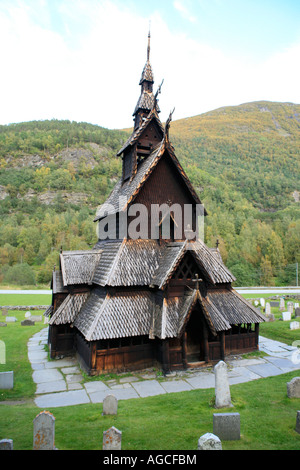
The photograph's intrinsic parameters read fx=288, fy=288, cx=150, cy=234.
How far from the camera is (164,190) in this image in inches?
576

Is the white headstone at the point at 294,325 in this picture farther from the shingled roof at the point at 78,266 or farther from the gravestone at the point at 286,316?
the shingled roof at the point at 78,266

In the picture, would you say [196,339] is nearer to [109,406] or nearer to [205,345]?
[205,345]

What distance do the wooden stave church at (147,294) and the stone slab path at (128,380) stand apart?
587 mm

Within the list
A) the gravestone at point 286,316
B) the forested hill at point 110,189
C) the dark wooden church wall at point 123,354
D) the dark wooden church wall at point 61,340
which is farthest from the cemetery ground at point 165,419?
the forested hill at point 110,189

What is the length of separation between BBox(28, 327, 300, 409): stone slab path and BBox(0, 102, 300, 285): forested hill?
4474 centimetres

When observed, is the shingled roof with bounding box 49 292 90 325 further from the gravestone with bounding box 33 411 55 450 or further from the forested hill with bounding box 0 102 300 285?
the forested hill with bounding box 0 102 300 285

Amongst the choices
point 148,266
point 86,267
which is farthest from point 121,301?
point 86,267

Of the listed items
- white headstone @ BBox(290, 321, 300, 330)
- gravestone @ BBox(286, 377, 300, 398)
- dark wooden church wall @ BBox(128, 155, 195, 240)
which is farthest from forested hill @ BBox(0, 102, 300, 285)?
gravestone @ BBox(286, 377, 300, 398)

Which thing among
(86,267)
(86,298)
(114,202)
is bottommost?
(86,298)

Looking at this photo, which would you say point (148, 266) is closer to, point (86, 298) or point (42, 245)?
point (86, 298)

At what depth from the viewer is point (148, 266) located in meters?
13.3

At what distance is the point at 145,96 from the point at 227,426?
1580cm

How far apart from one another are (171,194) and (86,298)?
6.77 meters
